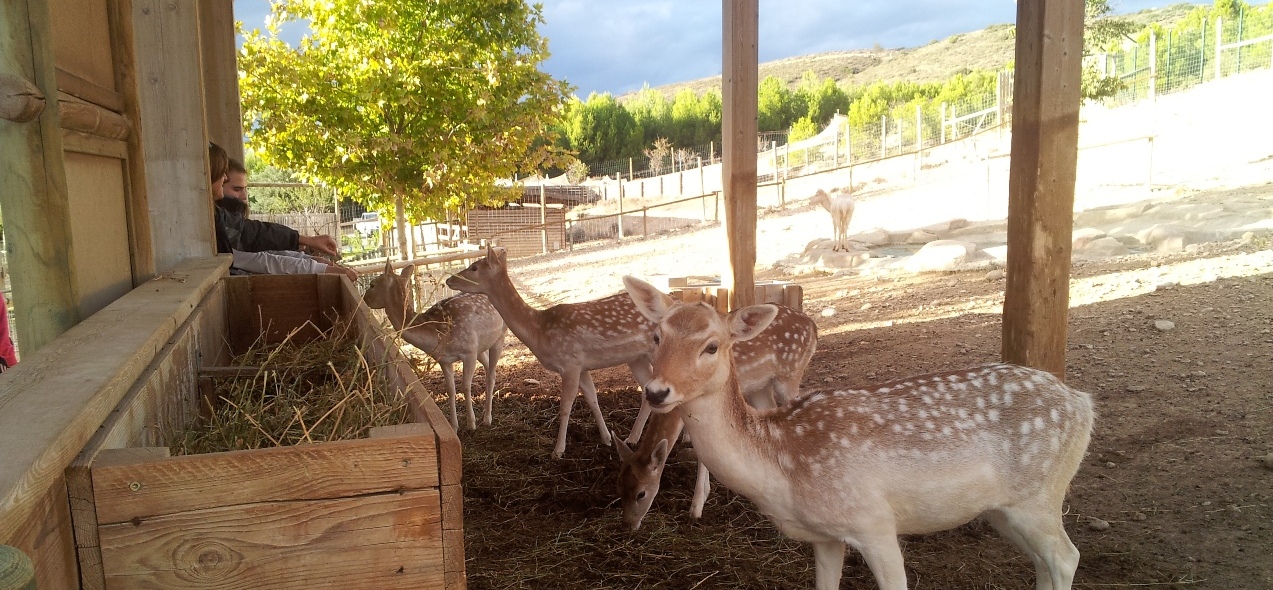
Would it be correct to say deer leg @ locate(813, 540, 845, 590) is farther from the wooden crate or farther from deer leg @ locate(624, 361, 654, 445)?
deer leg @ locate(624, 361, 654, 445)

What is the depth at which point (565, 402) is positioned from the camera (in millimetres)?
6137

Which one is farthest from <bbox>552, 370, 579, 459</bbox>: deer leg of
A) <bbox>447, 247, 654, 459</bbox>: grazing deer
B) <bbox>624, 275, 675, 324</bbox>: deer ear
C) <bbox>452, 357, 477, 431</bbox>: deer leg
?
<bbox>624, 275, 675, 324</bbox>: deer ear

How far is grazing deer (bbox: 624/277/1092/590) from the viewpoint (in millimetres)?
3154

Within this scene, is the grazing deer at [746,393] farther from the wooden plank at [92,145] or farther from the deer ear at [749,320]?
the wooden plank at [92,145]

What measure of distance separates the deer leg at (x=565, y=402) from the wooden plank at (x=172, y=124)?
101 inches

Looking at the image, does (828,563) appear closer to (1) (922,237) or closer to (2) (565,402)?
(2) (565,402)

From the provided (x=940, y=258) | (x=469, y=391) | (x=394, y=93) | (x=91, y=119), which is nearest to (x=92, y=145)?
(x=91, y=119)

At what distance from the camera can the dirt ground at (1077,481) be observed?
3.85 meters

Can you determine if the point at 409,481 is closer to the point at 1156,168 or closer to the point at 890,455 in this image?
the point at 890,455

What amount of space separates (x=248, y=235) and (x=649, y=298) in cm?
386

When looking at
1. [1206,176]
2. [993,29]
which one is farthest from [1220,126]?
[993,29]

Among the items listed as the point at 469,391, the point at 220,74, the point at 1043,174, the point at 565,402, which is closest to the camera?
the point at 1043,174

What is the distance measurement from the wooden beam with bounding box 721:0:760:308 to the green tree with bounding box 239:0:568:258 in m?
4.99

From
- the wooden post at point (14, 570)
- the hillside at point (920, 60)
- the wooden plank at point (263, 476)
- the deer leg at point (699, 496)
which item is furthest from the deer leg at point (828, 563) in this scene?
the hillside at point (920, 60)
